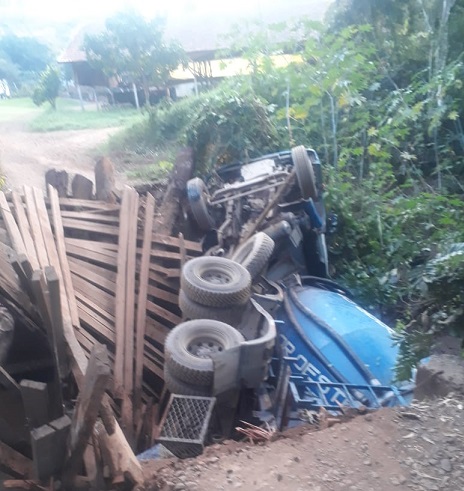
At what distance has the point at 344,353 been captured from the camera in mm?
5109

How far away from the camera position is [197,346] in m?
4.98

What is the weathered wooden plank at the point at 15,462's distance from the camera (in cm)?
361

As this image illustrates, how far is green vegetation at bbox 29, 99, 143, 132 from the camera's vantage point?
19.7 metres

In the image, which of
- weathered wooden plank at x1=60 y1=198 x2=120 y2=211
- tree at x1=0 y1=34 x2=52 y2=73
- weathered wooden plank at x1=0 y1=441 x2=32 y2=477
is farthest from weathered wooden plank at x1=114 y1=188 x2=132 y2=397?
tree at x1=0 y1=34 x2=52 y2=73

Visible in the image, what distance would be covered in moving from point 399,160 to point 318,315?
4221mm

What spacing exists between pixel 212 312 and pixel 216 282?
39 centimetres

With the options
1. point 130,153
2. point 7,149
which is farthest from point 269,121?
point 7,149

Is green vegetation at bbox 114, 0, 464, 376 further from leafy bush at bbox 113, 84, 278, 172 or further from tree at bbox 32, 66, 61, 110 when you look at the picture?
tree at bbox 32, 66, 61, 110

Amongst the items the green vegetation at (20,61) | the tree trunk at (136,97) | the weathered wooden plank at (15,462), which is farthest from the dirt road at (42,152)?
the weathered wooden plank at (15,462)

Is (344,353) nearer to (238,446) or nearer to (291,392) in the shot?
(291,392)

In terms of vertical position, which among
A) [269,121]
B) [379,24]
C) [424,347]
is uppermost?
[379,24]

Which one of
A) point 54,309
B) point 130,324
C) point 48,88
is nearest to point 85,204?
point 130,324

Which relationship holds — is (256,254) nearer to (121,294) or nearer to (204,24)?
(121,294)

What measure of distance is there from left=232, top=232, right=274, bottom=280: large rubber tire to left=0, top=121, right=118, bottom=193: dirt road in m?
7.46
